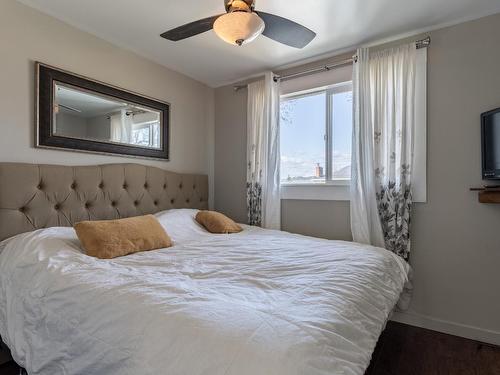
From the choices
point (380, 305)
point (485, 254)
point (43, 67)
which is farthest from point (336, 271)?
point (43, 67)

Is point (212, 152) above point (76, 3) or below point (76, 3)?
below

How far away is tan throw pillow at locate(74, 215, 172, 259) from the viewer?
163 centimetres

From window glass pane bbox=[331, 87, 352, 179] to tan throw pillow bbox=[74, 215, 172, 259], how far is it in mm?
1599

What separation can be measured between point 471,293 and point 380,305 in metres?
1.35

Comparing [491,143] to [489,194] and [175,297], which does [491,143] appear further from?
[175,297]

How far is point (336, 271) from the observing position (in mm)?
1325

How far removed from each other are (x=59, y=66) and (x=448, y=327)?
3.39 m

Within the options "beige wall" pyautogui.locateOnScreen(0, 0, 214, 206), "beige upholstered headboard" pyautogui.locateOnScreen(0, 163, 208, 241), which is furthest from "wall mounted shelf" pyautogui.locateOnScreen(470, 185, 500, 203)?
"beige wall" pyautogui.locateOnScreen(0, 0, 214, 206)

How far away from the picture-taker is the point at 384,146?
7.62 ft

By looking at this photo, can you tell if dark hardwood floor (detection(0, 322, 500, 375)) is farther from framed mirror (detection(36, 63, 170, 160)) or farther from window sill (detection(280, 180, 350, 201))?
framed mirror (detection(36, 63, 170, 160))

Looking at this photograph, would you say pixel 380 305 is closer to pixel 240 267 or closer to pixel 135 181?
pixel 240 267

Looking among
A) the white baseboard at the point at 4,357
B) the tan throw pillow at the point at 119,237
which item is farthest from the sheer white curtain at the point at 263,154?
the white baseboard at the point at 4,357

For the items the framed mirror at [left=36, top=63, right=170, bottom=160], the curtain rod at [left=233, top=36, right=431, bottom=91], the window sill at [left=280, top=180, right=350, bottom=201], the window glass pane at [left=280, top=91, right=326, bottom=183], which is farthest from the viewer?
the window glass pane at [left=280, top=91, right=326, bottom=183]

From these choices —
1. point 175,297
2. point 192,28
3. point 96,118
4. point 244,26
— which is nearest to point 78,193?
point 96,118
